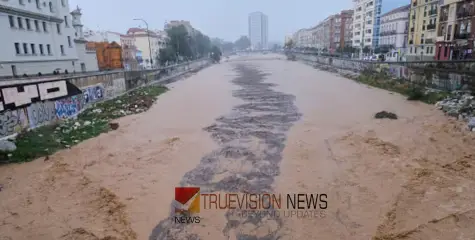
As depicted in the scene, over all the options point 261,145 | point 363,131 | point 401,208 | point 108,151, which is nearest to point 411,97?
point 363,131

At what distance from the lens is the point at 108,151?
14172mm

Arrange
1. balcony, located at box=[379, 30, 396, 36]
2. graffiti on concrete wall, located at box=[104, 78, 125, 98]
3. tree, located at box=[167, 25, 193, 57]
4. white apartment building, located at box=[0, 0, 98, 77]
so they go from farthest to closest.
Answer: tree, located at box=[167, 25, 193, 57]
balcony, located at box=[379, 30, 396, 36]
white apartment building, located at box=[0, 0, 98, 77]
graffiti on concrete wall, located at box=[104, 78, 125, 98]

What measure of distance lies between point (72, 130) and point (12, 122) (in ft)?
9.18

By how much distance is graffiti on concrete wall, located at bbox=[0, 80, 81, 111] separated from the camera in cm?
1434

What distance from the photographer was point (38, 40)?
35469 mm

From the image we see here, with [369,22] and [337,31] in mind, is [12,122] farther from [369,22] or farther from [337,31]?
[337,31]

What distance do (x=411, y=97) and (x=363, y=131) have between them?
35.6 feet

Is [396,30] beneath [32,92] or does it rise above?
above

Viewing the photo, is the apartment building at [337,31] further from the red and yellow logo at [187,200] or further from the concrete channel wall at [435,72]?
the red and yellow logo at [187,200]

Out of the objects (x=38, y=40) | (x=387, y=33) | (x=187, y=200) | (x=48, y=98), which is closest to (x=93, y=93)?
(x=48, y=98)

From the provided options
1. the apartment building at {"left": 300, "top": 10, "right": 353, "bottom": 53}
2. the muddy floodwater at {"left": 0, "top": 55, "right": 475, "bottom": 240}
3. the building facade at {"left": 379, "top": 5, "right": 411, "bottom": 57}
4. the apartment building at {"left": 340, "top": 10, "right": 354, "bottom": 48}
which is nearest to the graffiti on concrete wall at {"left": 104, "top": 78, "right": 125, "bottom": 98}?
the muddy floodwater at {"left": 0, "top": 55, "right": 475, "bottom": 240}

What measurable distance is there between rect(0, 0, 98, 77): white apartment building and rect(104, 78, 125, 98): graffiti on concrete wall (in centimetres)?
1165

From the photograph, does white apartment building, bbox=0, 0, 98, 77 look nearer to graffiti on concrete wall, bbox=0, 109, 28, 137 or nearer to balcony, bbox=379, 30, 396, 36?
graffiti on concrete wall, bbox=0, 109, 28, 137

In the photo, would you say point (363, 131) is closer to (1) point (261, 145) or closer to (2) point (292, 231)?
(1) point (261, 145)
